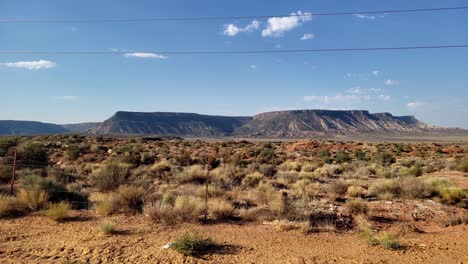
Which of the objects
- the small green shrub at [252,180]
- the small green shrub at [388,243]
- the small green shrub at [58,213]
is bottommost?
the small green shrub at [252,180]

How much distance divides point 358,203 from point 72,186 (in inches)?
495

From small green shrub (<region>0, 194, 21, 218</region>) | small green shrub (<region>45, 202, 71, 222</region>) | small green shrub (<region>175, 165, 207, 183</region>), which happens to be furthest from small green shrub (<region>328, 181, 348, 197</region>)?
small green shrub (<region>0, 194, 21, 218</region>)

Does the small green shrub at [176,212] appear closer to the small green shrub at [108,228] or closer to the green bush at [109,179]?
the small green shrub at [108,228]

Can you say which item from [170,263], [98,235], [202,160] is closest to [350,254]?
[170,263]

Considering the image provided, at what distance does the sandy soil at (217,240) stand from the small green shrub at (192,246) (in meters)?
0.19

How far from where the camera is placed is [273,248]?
988 cm

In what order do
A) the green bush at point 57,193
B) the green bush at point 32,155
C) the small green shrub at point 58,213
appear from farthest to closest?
the green bush at point 32,155 < the green bush at point 57,193 < the small green shrub at point 58,213

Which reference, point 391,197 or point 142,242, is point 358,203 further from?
point 142,242

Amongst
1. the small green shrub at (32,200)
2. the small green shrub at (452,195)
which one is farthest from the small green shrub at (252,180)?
the small green shrub at (32,200)

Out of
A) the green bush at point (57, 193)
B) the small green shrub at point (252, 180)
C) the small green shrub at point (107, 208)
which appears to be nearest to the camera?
the small green shrub at point (107, 208)

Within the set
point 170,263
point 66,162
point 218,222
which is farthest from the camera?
point 66,162

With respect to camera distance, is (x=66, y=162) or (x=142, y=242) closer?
(x=142, y=242)

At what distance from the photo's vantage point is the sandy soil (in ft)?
29.2

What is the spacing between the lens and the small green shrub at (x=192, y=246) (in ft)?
29.9
